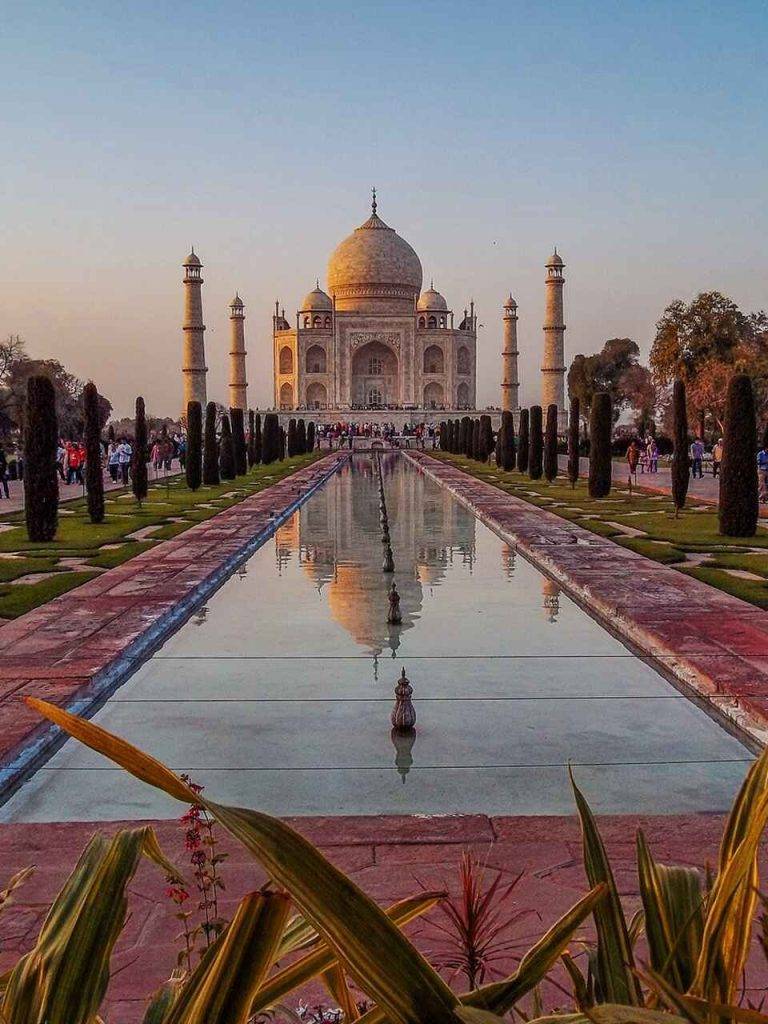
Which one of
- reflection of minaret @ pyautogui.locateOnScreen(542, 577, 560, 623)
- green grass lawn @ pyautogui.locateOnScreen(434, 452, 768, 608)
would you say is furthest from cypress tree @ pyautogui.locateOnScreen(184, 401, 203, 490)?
reflection of minaret @ pyautogui.locateOnScreen(542, 577, 560, 623)

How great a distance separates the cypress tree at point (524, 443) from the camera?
19.8 meters

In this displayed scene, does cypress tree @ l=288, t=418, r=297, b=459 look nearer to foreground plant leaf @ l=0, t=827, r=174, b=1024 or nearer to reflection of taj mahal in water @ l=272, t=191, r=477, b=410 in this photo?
reflection of taj mahal in water @ l=272, t=191, r=477, b=410

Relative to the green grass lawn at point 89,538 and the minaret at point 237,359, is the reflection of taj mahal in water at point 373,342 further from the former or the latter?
the green grass lawn at point 89,538

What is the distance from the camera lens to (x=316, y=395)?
47.9 m

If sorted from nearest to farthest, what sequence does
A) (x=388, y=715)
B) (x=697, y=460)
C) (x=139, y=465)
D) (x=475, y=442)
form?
(x=388, y=715) < (x=139, y=465) < (x=697, y=460) < (x=475, y=442)

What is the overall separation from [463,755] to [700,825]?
94 cm

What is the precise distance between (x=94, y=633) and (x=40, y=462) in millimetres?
4436

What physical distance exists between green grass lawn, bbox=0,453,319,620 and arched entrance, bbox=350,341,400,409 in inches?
1292

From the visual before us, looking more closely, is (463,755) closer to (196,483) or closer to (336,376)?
(196,483)

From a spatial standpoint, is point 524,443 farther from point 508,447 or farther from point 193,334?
point 193,334

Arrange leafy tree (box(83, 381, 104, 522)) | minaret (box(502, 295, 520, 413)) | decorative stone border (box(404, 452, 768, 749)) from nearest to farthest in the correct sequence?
decorative stone border (box(404, 452, 768, 749)), leafy tree (box(83, 381, 104, 522)), minaret (box(502, 295, 520, 413))

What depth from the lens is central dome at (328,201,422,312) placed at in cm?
4788

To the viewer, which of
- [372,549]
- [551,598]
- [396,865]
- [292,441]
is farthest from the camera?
[292,441]

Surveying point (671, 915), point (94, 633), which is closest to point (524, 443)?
point (94, 633)
